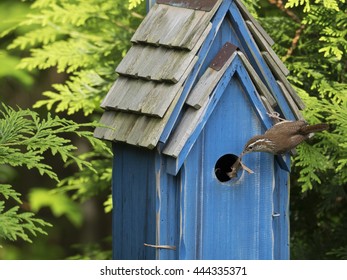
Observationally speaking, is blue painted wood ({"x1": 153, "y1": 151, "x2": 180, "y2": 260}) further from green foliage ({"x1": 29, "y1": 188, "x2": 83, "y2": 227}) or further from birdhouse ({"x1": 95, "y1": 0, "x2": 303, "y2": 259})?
green foliage ({"x1": 29, "y1": 188, "x2": 83, "y2": 227})

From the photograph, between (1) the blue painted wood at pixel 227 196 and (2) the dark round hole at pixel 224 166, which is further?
(2) the dark round hole at pixel 224 166

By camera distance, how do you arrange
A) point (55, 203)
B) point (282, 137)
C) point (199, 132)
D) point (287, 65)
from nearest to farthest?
point (199, 132)
point (282, 137)
point (287, 65)
point (55, 203)

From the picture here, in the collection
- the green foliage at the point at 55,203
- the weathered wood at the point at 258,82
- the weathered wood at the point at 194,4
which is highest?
the weathered wood at the point at 194,4

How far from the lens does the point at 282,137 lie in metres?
4.25

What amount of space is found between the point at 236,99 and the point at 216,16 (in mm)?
360

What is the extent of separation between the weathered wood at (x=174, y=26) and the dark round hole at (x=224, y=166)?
549 mm

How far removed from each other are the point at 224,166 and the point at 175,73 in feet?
1.85

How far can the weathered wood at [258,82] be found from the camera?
423cm

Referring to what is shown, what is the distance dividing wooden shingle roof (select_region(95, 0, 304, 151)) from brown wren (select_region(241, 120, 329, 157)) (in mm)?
125

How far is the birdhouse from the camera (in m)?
4.15

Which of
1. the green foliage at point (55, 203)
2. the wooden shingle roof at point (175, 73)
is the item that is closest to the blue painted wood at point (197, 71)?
the wooden shingle roof at point (175, 73)

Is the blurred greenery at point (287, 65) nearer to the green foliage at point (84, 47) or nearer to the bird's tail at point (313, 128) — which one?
the green foliage at point (84, 47)

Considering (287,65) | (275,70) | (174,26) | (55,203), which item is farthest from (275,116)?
(55,203)

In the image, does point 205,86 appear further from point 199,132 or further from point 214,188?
point 214,188
